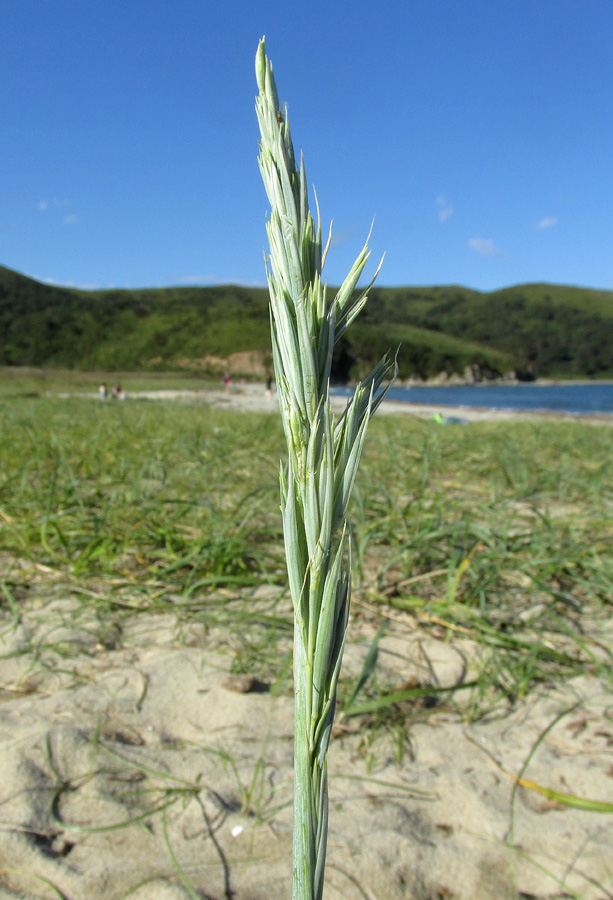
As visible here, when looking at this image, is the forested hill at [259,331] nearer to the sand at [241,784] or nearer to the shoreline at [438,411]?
the shoreline at [438,411]

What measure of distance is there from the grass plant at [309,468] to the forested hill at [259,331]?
1660 inches

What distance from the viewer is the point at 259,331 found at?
74.2m

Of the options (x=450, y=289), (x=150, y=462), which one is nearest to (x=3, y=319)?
(x=150, y=462)

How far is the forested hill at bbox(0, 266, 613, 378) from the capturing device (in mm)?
68562

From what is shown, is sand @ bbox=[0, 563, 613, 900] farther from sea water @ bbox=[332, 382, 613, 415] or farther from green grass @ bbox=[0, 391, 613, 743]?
sea water @ bbox=[332, 382, 613, 415]

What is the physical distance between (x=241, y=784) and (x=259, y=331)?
74.5 meters

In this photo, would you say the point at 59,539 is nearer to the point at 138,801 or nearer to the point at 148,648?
the point at 148,648

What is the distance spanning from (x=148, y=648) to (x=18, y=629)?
1.31ft

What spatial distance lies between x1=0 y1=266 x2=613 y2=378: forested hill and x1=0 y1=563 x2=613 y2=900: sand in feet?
134

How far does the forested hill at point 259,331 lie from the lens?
68.6 metres

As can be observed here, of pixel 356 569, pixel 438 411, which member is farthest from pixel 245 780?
pixel 438 411

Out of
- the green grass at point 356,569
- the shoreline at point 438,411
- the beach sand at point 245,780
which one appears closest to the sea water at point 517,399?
the shoreline at point 438,411

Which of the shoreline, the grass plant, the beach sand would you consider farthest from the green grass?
the shoreline

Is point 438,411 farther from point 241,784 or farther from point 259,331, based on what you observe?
point 259,331
